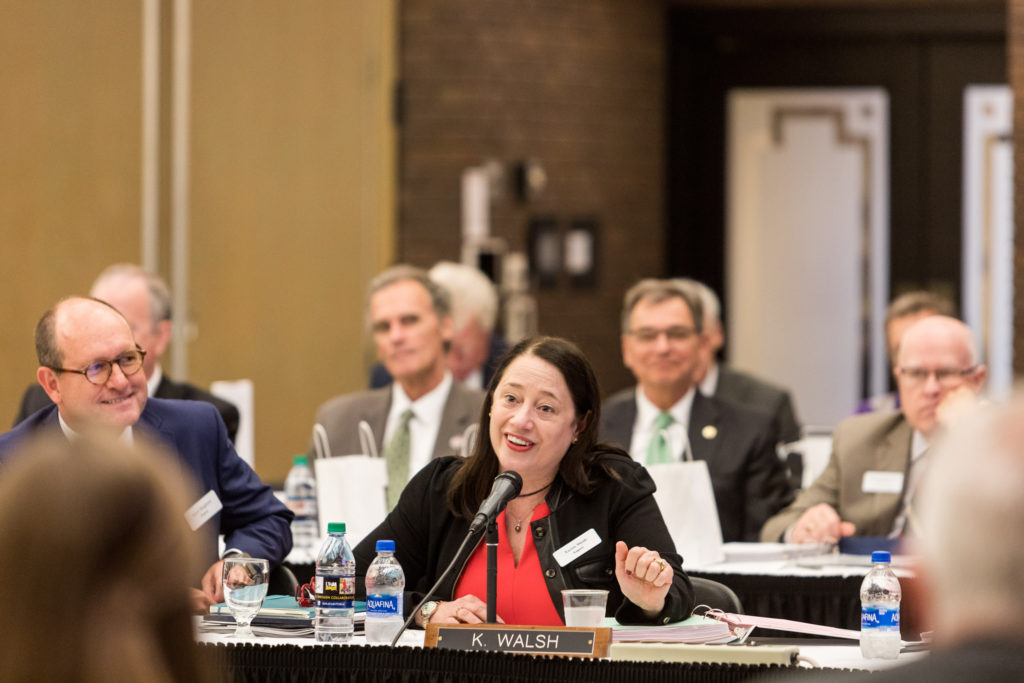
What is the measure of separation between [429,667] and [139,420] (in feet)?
4.32

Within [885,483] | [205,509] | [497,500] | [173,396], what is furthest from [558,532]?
[173,396]

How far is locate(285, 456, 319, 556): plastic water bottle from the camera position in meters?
4.62

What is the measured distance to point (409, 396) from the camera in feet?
17.0

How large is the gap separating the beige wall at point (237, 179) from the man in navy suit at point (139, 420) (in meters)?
3.04

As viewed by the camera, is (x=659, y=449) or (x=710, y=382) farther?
(x=710, y=382)

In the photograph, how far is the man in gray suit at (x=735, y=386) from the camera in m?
6.06

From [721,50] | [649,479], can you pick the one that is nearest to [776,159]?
[721,50]

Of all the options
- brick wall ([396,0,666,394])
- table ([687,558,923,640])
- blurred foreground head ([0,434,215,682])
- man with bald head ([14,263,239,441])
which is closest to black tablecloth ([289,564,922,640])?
table ([687,558,923,640])

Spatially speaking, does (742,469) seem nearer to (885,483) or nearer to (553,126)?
(885,483)

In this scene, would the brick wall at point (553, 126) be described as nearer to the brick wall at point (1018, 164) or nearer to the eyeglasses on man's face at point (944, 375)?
Answer: the brick wall at point (1018, 164)

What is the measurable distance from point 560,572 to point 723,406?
215 cm

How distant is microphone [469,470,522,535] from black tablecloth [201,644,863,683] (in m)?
0.26

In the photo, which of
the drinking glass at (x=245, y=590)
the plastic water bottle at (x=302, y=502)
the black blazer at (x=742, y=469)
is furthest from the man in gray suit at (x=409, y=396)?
the drinking glass at (x=245, y=590)

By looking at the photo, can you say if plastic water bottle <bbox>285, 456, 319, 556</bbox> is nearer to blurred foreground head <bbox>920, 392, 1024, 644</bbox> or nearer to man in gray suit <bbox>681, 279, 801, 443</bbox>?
man in gray suit <bbox>681, 279, 801, 443</bbox>
